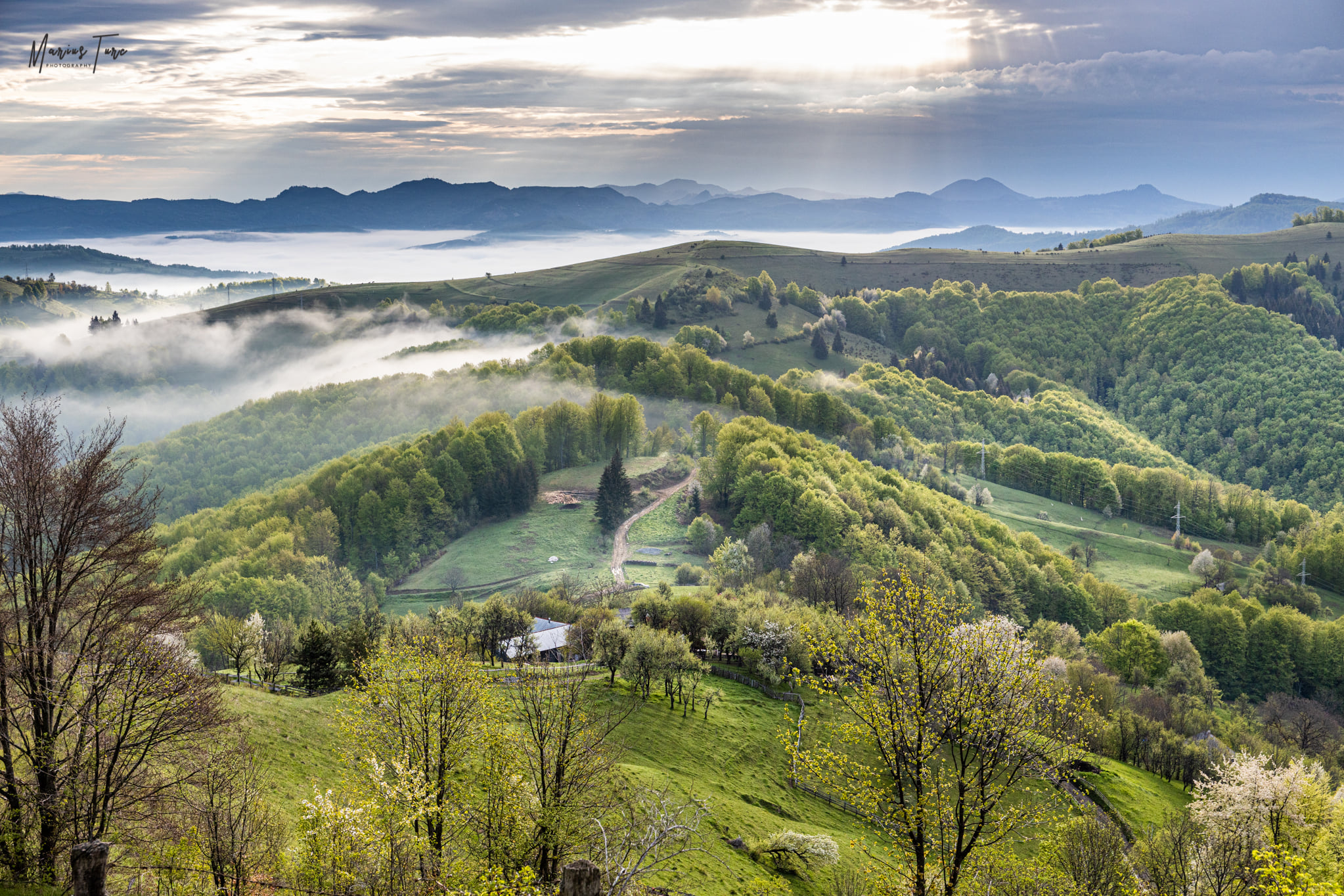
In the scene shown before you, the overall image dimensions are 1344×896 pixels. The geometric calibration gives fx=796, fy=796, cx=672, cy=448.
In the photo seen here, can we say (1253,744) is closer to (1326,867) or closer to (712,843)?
(1326,867)

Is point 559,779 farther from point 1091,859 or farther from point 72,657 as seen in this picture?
point 1091,859

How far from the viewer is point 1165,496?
7456 inches

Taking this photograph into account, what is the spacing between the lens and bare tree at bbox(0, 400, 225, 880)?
20.9 meters

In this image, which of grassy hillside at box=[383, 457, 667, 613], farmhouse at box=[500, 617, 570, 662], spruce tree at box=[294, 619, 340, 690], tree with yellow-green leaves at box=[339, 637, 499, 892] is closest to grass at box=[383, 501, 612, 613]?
grassy hillside at box=[383, 457, 667, 613]

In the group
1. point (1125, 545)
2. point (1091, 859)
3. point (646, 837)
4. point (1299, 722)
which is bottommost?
point (1125, 545)

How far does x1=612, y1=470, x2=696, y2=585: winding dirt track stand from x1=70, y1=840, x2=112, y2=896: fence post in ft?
325

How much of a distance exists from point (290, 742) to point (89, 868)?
36043 mm

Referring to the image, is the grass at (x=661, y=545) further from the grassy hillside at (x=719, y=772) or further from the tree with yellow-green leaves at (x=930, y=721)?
the tree with yellow-green leaves at (x=930, y=721)

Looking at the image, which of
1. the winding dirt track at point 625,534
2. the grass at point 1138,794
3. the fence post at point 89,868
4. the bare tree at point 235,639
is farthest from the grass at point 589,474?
the fence post at point 89,868

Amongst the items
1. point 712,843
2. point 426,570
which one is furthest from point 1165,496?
point 712,843

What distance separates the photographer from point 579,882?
37.4 feet

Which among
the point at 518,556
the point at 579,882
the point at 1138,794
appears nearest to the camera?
the point at 579,882

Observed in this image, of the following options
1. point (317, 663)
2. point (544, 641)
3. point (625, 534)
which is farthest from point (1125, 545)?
point (317, 663)

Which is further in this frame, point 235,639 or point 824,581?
point 824,581
